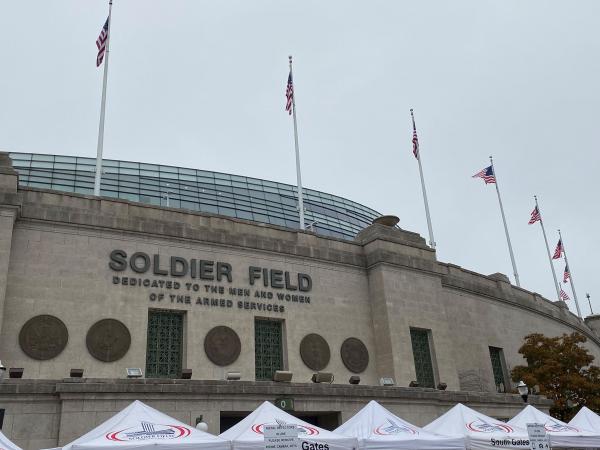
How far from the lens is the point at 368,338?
81.8 feet

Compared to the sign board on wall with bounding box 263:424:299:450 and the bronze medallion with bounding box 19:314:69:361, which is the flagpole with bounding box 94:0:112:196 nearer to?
the bronze medallion with bounding box 19:314:69:361

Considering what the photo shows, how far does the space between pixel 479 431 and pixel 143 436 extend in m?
8.95

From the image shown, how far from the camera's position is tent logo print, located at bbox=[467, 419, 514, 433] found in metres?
16.0

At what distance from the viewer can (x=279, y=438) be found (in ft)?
38.7

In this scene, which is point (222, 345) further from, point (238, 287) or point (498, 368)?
point (498, 368)

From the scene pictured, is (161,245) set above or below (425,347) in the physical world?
above

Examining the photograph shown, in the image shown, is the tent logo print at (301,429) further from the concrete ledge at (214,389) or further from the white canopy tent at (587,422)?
the white canopy tent at (587,422)

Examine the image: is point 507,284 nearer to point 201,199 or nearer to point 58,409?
point 58,409

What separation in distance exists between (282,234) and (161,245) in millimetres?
5416

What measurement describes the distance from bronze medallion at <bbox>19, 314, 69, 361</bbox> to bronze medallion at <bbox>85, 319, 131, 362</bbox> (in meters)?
0.81

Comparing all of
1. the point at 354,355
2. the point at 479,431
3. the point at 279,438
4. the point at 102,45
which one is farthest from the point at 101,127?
the point at 479,431

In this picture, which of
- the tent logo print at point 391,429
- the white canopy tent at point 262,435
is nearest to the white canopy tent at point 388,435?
the tent logo print at point 391,429

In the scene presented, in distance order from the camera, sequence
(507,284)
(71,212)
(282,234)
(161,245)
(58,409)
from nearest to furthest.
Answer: (58,409), (71,212), (161,245), (282,234), (507,284)

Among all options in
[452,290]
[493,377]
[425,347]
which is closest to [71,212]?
[425,347]
